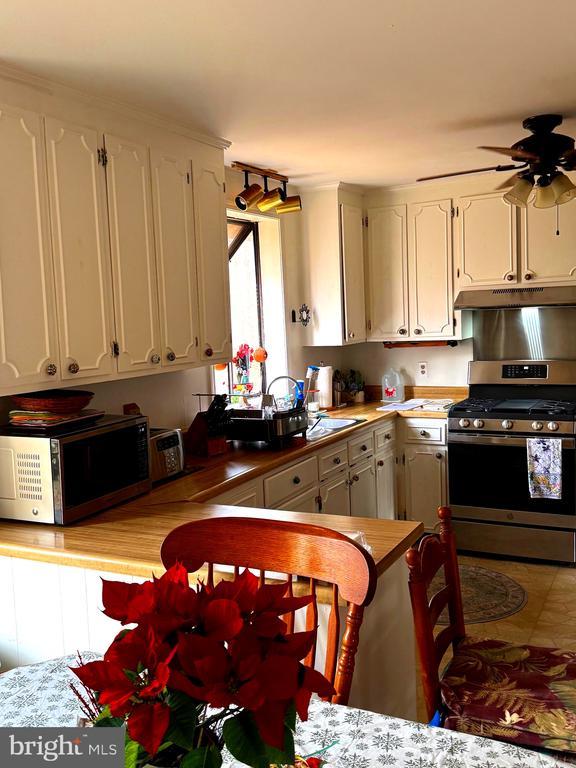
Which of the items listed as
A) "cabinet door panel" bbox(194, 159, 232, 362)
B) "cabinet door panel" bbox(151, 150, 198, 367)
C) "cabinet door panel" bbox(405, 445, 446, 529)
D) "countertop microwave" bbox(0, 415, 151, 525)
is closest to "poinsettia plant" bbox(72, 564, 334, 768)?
"countertop microwave" bbox(0, 415, 151, 525)

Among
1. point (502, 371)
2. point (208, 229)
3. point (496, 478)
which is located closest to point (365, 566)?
point (208, 229)

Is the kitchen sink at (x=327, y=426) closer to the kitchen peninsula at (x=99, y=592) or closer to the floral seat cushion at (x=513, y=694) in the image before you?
the kitchen peninsula at (x=99, y=592)

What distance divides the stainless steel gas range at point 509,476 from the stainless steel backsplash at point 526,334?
6.0 inches

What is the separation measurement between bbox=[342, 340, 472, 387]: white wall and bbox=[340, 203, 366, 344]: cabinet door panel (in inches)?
13.8

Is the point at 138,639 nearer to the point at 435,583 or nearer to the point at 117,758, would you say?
the point at 117,758

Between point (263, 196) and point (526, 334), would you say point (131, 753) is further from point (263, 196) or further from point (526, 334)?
point (526, 334)

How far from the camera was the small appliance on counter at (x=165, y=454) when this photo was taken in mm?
2854

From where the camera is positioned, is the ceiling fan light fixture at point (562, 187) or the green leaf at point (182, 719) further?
the ceiling fan light fixture at point (562, 187)

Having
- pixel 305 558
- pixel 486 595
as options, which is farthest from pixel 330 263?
pixel 305 558

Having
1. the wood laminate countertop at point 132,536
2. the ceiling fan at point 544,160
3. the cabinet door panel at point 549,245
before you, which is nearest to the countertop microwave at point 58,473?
the wood laminate countertop at point 132,536

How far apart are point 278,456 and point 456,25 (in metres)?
1.93

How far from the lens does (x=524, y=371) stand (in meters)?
4.71

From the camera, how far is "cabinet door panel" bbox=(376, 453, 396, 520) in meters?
4.46

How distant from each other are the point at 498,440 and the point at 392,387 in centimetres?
107
